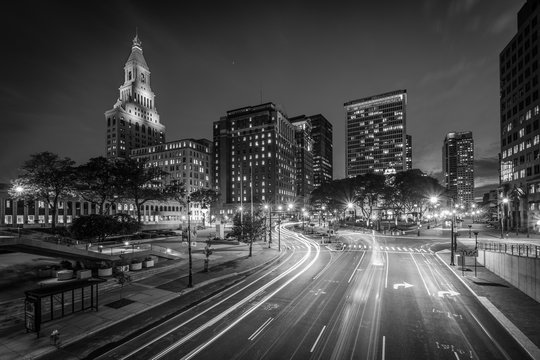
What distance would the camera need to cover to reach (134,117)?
570ft

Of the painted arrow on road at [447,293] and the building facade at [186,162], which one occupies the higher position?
the building facade at [186,162]

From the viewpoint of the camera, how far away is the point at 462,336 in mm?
13789

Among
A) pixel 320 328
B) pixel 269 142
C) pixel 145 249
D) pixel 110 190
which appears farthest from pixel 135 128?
pixel 320 328

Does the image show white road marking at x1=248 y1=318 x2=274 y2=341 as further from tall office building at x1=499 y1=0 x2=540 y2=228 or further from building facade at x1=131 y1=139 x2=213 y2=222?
building facade at x1=131 y1=139 x2=213 y2=222

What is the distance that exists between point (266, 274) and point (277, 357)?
52.8 feet

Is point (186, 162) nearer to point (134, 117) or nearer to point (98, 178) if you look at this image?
point (134, 117)

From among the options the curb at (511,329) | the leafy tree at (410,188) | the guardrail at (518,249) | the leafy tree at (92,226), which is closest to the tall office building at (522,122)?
the leafy tree at (410,188)

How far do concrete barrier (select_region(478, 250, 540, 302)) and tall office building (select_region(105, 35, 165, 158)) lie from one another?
16863 centimetres

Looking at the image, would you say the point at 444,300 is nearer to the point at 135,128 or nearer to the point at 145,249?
the point at 145,249

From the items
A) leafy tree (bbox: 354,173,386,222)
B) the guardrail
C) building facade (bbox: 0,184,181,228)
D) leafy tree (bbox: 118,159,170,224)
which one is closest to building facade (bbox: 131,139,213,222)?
building facade (bbox: 0,184,181,228)

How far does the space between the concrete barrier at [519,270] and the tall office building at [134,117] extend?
168632mm

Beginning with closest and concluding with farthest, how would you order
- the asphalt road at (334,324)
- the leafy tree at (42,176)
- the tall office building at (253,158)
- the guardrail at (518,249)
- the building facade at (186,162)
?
the asphalt road at (334,324) < the guardrail at (518,249) < the leafy tree at (42,176) < the building facade at (186,162) < the tall office building at (253,158)

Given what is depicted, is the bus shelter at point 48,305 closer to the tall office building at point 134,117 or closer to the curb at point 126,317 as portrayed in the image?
the curb at point 126,317

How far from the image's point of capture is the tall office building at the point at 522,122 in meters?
65.2
